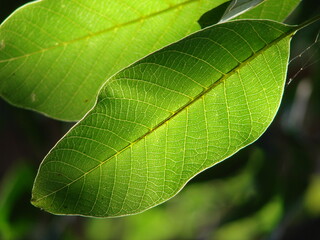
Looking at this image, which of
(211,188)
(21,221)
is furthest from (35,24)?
(211,188)

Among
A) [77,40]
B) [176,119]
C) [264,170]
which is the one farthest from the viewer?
[264,170]

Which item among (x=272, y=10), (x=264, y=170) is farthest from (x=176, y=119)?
(x=264, y=170)

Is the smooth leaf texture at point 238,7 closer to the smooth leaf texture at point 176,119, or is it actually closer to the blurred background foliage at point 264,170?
the smooth leaf texture at point 176,119

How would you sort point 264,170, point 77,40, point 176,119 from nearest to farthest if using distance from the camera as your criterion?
1. point 176,119
2. point 77,40
3. point 264,170

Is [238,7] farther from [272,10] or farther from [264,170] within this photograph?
[264,170]

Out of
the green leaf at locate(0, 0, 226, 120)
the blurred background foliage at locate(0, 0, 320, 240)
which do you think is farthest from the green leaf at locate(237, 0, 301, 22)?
the blurred background foliage at locate(0, 0, 320, 240)
